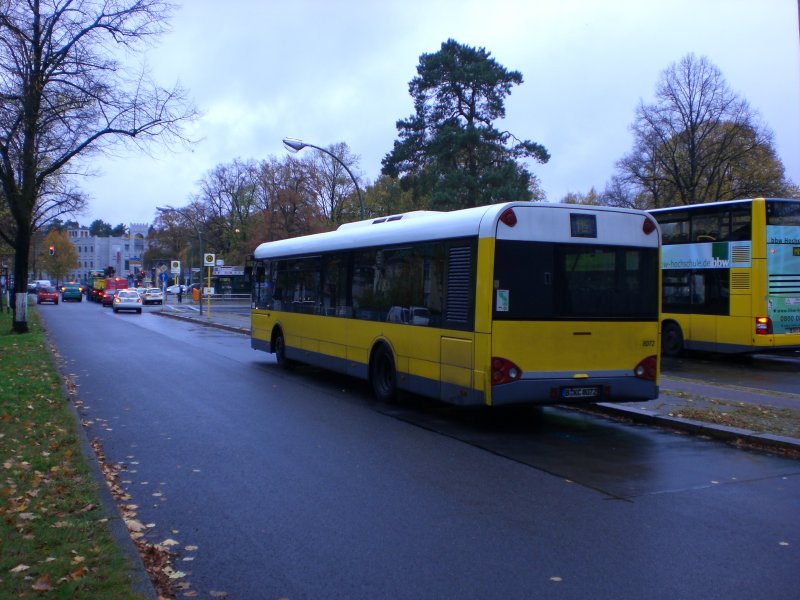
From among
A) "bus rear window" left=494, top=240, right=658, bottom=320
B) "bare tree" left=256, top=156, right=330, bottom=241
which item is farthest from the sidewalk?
"bare tree" left=256, top=156, right=330, bottom=241

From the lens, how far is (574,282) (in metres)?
9.68

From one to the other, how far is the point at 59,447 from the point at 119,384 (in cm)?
669

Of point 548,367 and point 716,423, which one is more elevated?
point 548,367

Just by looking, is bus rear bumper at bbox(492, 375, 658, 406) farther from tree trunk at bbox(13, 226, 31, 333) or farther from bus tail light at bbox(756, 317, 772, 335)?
tree trunk at bbox(13, 226, 31, 333)

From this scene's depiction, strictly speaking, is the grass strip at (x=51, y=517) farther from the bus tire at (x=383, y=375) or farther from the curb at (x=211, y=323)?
the curb at (x=211, y=323)

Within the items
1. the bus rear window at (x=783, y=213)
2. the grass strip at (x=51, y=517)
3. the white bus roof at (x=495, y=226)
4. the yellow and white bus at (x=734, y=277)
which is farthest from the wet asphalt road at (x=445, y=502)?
the bus rear window at (x=783, y=213)

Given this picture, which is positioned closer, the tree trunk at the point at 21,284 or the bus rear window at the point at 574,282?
the bus rear window at the point at 574,282

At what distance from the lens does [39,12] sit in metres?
21.5

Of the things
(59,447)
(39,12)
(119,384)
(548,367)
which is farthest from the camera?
(39,12)

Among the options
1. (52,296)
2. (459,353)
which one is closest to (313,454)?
(459,353)

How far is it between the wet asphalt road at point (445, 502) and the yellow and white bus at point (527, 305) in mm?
726

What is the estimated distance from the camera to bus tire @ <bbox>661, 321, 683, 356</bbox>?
19578 mm

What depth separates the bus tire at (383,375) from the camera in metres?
12.1

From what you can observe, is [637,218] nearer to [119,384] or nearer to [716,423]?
[716,423]
